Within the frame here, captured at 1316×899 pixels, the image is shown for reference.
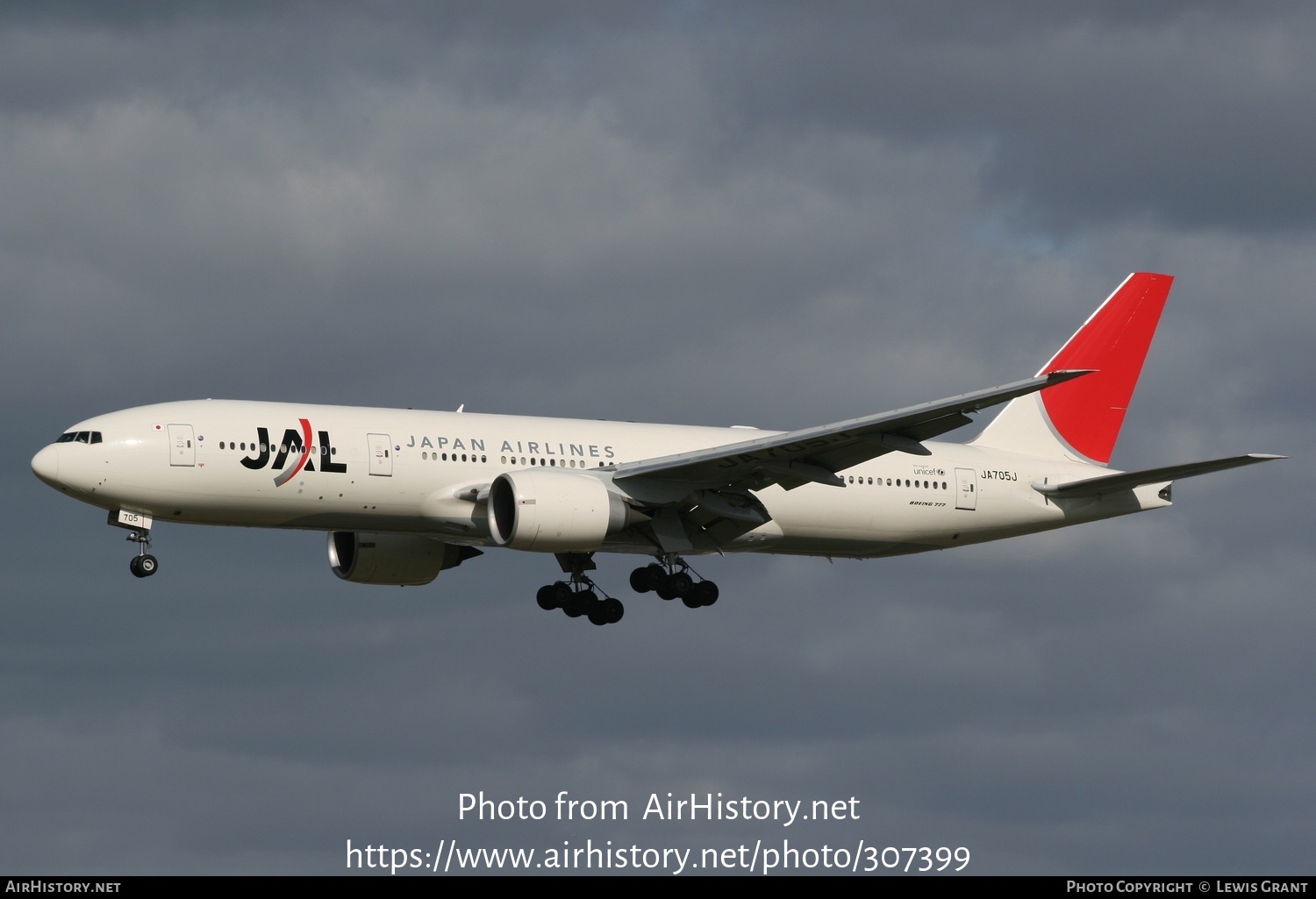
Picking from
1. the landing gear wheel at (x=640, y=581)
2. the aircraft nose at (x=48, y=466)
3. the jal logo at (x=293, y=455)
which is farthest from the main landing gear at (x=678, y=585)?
the aircraft nose at (x=48, y=466)

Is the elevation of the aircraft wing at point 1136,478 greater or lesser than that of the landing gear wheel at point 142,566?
greater

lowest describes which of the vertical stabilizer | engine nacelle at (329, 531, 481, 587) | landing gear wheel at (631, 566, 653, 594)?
landing gear wheel at (631, 566, 653, 594)

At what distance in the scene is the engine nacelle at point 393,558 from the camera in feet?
183

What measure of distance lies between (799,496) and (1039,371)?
33.7 feet

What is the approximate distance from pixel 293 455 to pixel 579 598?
1015 cm

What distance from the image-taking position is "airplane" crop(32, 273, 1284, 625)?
47.8 metres

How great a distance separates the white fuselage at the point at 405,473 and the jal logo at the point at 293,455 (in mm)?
30

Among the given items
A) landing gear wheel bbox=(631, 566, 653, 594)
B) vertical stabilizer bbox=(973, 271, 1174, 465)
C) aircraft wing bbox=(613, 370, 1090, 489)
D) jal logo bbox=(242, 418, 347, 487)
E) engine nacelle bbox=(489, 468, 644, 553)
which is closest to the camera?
aircraft wing bbox=(613, 370, 1090, 489)

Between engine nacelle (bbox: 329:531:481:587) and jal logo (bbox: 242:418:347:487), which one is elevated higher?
engine nacelle (bbox: 329:531:481:587)

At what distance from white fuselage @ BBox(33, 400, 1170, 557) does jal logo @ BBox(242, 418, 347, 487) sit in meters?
0.03

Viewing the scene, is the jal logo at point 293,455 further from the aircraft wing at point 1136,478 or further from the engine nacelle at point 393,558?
the aircraft wing at point 1136,478

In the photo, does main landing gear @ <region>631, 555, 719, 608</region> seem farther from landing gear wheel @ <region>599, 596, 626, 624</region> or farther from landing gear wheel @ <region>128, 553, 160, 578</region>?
landing gear wheel @ <region>128, 553, 160, 578</region>

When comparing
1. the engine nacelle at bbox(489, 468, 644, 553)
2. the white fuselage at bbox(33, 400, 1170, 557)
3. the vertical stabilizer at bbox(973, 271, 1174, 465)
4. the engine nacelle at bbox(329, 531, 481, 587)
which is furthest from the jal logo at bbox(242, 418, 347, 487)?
the vertical stabilizer at bbox(973, 271, 1174, 465)

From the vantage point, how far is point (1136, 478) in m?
53.8
